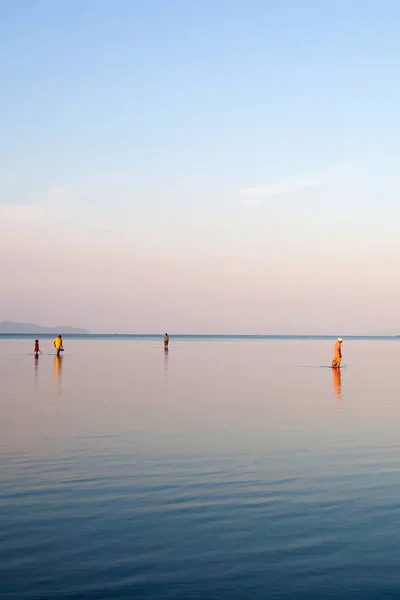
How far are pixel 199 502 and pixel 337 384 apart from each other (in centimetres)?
2744

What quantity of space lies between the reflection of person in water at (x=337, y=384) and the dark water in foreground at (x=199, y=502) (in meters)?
5.28

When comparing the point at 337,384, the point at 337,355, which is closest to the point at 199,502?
the point at 337,384

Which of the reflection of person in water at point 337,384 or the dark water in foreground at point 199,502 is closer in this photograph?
the dark water in foreground at point 199,502

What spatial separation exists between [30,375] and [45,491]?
32104 millimetres

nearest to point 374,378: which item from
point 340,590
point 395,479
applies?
point 395,479

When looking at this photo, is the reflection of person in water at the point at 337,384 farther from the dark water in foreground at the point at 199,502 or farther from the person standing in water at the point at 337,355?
the dark water in foreground at the point at 199,502

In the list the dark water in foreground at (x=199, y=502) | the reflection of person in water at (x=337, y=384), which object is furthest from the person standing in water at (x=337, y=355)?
the dark water in foreground at (x=199, y=502)

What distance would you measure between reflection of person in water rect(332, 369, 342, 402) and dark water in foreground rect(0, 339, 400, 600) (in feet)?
17.3

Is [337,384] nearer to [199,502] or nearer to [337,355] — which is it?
[337,355]

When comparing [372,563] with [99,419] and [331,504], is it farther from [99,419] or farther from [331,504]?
[99,419]

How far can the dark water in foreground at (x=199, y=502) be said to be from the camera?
28.6 ft

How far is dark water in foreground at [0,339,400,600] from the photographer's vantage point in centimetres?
870

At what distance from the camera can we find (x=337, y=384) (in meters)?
38.8

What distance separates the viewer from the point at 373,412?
25.8 metres
